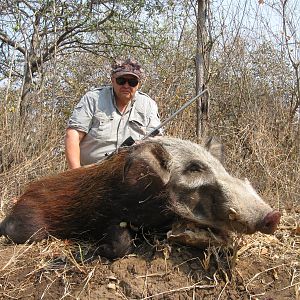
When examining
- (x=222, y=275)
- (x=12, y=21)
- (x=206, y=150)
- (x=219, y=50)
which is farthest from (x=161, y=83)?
(x=222, y=275)

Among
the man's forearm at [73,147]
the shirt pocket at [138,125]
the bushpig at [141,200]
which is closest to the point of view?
the bushpig at [141,200]

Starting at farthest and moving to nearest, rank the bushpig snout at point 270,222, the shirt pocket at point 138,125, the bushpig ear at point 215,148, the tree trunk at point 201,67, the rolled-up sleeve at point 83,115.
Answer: the tree trunk at point 201,67 < the shirt pocket at point 138,125 < the rolled-up sleeve at point 83,115 < the bushpig ear at point 215,148 < the bushpig snout at point 270,222

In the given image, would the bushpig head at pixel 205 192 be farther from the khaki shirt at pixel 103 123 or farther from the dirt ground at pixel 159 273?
the khaki shirt at pixel 103 123

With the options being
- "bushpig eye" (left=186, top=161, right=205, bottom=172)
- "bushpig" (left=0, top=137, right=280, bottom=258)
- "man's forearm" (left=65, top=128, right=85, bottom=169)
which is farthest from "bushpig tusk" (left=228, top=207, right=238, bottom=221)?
"man's forearm" (left=65, top=128, right=85, bottom=169)

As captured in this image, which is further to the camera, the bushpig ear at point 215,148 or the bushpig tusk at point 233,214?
the bushpig ear at point 215,148

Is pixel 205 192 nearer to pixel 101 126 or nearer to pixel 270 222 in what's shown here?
pixel 270 222

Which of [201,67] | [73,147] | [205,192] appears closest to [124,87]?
[73,147]

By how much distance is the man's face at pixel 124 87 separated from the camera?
527 centimetres

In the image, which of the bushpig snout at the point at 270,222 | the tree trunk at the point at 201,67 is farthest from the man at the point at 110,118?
the bushpig snout at the point at 270,222

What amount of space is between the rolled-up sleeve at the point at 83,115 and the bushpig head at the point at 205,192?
5.07 ft

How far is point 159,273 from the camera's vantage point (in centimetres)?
338

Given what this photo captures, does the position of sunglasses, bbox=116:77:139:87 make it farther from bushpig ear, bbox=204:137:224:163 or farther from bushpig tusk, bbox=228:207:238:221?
bushpig tusk, bbox=228:207:238:221

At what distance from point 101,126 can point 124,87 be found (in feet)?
1.51

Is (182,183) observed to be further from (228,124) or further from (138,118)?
(228,124)
